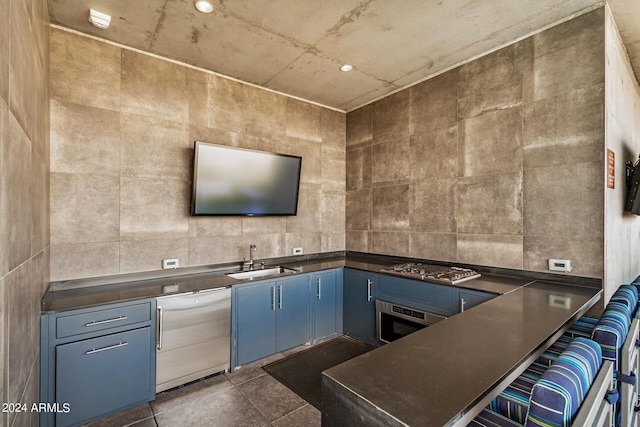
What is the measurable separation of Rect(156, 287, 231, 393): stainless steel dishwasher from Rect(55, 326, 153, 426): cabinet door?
0.37 feet

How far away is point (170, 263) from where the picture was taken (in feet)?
9.48

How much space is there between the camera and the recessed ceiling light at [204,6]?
85.0 inches

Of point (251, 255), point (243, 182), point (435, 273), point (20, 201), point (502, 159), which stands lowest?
point (435, 273)

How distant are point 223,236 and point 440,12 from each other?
9.57ft

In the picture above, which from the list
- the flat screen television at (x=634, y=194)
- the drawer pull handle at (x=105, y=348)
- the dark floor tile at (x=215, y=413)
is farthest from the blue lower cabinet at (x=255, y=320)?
the flat screen television at (x=634, y=194)

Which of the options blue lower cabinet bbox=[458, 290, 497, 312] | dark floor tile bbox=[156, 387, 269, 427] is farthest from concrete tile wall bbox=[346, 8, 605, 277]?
dark floor tile bbox=[156, 387, 269, 427]

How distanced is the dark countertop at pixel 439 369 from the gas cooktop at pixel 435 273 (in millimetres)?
855

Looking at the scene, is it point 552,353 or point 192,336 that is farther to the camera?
point 192,336

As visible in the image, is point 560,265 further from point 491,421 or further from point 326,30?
point 326,30

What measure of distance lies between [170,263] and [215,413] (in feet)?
4.65

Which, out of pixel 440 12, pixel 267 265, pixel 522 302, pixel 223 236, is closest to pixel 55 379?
pixel 223 236

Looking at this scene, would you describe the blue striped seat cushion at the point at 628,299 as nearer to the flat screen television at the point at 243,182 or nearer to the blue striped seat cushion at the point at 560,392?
the blue striped seat cushion at the point at 560,392

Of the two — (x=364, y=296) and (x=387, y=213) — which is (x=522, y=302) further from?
(x=387, y=213)

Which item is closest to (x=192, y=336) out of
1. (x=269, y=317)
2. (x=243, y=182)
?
(x=269, y=317)
